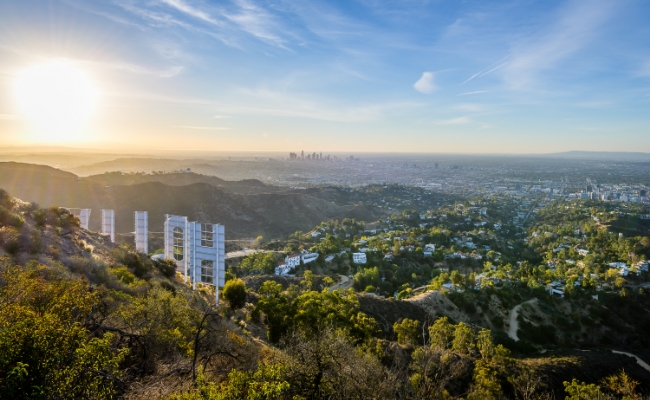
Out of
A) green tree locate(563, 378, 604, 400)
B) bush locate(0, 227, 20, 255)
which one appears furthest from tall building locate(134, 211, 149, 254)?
green tree locate(563, 378, 604, 400)

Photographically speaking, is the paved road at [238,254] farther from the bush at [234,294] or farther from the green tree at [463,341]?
the green tree at [463,341]

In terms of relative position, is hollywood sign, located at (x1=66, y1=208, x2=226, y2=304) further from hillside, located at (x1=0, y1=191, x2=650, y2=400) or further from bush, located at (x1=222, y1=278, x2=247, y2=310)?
hillside, located at (x1=0, y1=191, x2=650, y2=400)

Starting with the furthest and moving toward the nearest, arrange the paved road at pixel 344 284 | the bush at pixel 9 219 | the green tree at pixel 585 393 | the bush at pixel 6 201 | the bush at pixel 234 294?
the paved road at pixel 344 284, the bush at pixel 234 294, the bush at pixel 6 201, the bush at pixel 9 219, the green tree at pixel 585 393

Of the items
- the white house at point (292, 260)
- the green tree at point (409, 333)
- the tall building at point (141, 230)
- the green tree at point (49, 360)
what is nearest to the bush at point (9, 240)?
the green tree at point (49, 360)

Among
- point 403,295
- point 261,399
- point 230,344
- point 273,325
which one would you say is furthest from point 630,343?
point 261,399

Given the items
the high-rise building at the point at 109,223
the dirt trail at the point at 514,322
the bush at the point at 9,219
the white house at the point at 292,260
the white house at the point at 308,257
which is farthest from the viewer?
the white house at the point at 308,257

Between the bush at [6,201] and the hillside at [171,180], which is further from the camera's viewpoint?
the hillside at [171,180]

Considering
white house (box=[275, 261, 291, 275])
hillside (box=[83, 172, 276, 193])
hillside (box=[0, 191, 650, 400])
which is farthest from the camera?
hillside (box=[83, 172, 276, 193])

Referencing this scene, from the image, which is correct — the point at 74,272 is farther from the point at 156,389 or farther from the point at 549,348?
the point at 549,348
